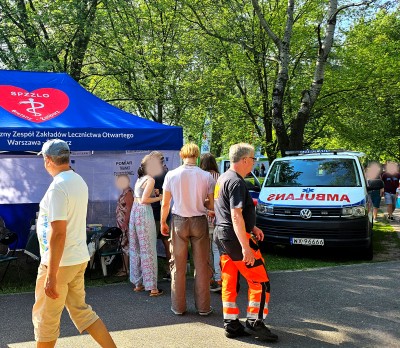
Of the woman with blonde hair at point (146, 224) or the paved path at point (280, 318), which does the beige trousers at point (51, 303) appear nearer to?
the paved path at point (280, 318)

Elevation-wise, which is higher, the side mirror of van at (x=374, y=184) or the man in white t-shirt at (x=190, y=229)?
the side mirror of van at (x=374, y=184)

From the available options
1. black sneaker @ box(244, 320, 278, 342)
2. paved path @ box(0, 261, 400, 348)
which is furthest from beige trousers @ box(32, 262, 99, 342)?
black sneaker @ box(244, 320, 278, 342)

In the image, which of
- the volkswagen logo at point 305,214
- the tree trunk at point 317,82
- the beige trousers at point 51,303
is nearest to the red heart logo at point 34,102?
the beige trousers at point 51,303

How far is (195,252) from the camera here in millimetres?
4969

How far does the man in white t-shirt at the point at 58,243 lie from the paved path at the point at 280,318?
1.09 m

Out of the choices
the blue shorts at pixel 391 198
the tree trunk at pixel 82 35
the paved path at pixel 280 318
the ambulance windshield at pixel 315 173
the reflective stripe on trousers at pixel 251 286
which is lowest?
the paved path at pixel 280 318

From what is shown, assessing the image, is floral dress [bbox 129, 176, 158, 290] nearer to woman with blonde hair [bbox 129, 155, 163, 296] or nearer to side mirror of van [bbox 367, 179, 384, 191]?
woman with blonde hair [bbox 129, 155, 163, 296]

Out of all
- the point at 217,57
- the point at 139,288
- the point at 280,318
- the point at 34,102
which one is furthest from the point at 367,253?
the point at 217,57

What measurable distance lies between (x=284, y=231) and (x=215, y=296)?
2.76 meters

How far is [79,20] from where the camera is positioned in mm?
12984

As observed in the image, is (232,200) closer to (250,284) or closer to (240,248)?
(240,248)

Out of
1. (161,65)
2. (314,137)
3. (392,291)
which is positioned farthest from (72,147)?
(314,137)

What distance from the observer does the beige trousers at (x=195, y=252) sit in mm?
4953

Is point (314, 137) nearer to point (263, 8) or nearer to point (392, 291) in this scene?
point (263, 8)
